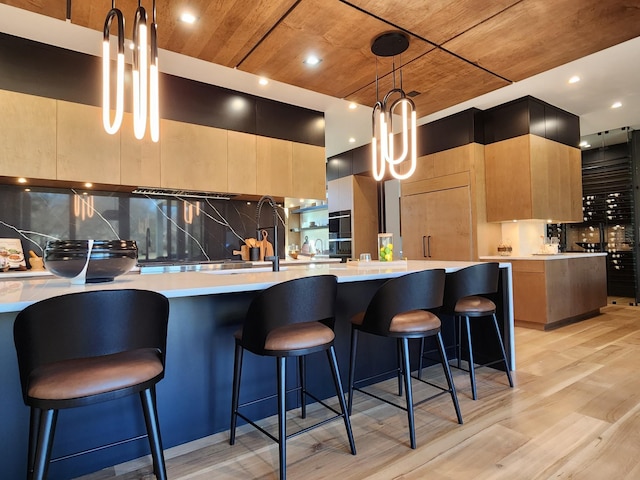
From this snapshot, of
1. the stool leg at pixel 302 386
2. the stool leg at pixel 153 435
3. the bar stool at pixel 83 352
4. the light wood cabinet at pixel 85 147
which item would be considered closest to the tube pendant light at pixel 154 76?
the bar stool at pixel 83 352

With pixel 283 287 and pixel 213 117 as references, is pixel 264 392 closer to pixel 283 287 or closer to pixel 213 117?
pixel 283 287

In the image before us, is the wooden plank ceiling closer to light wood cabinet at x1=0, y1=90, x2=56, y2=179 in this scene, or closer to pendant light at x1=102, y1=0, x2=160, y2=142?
pendant light at x1=102, y1=0, x2=160, y2=142

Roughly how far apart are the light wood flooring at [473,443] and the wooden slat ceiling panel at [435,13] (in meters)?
2.25

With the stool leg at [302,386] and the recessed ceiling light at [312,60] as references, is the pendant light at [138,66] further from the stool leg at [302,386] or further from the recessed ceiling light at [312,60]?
the stool leg at [302,386]

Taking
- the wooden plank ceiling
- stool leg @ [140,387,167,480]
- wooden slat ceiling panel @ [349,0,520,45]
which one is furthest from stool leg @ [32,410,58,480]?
wooden slat ceiling panel @ [349,0,520,45]

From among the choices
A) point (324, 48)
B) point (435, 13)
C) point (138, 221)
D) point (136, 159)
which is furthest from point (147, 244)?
point (435, 13)

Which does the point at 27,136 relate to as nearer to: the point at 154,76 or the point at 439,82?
the point at 154,76

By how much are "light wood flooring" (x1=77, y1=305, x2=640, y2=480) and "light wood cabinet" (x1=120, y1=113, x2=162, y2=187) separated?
2507 millimetres

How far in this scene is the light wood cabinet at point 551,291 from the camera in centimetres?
421

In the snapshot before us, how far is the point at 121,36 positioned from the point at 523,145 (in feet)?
14.4

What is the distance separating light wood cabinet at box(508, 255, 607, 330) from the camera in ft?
13.8

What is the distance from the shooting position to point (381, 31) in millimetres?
2238

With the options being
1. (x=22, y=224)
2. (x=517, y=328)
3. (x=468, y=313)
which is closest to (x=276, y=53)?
(x=468, y=313)

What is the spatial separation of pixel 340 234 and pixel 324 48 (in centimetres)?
449
